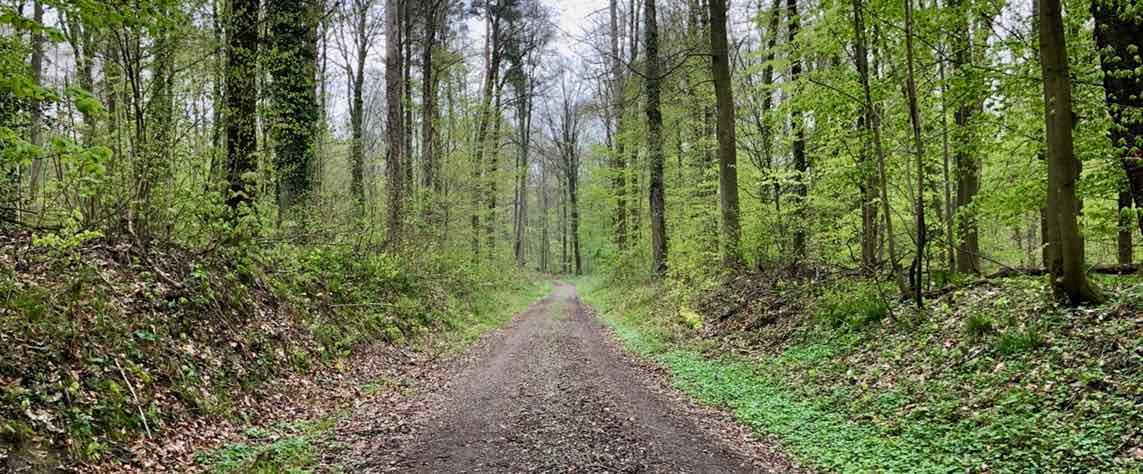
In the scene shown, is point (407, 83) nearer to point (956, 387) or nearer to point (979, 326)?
point (979, 326)

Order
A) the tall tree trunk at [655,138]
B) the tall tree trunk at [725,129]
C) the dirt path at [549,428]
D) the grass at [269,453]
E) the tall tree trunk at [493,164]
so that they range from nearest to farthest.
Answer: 1. the grass at [269,453]
2. the dirt path at [549,428]
3. the tall tree trunk at [725,129]
4. the tall tree trunk at [655,138]
5. the tall tree trunk at [493,164]

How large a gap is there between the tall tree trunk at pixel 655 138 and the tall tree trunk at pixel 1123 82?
1116cm

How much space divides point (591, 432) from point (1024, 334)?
4.61 m

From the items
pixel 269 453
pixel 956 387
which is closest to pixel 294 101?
pixel 269 453

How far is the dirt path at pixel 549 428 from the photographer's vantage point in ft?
17.2

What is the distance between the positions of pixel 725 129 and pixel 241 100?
10160mm

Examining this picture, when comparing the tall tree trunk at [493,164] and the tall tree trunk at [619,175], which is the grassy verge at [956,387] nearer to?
the tall tree trunk at [619,175]

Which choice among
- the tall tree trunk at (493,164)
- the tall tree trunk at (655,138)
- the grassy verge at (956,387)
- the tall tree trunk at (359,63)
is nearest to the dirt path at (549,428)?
the grassy verge at (956,387)

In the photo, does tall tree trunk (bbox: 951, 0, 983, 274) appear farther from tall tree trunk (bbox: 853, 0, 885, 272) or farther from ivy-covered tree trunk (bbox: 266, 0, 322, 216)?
ivy-covered tree trunk (bbox: 266, 0, 322, 216)

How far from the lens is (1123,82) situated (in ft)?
22.8

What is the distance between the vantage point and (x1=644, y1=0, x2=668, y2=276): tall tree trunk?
57.5 feet

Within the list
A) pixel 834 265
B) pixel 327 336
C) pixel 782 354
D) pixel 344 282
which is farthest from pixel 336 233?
pixel 834 265

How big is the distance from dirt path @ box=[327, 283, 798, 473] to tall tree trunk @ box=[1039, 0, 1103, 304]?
12.6 feet

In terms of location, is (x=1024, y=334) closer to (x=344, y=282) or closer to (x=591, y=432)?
(x=591, y=432)
